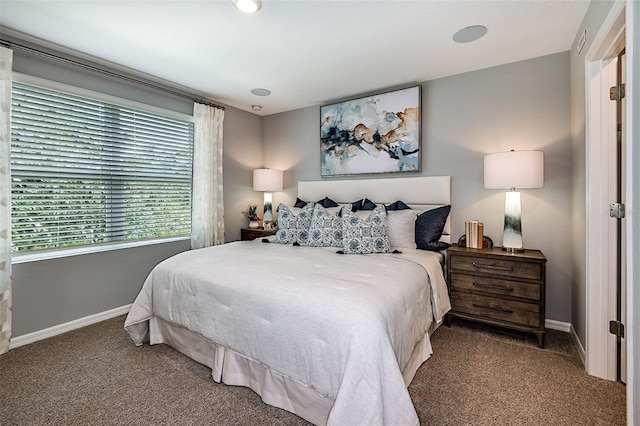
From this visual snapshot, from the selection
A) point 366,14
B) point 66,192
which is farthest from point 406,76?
point 66,192

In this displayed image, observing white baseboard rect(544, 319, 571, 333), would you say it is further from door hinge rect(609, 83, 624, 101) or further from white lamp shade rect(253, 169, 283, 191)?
white lamp shade rect(253, 169, 283, 191)

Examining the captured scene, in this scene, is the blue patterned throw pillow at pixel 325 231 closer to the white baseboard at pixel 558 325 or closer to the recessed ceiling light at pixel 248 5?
the recessed ceiling light at pixel 248 5

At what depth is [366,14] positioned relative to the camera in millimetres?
2070

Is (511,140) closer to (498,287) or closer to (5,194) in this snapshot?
(498,287)

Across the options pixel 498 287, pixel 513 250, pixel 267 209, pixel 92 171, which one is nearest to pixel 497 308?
pixel 498 287

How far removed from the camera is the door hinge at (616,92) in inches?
69.9

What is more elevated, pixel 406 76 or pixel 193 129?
pixel 406 76

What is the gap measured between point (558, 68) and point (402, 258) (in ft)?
7.44

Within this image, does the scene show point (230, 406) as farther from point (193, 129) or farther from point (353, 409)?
point (193, 129)

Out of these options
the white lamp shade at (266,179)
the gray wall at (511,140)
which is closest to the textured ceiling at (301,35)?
the gray wall at (511,140)

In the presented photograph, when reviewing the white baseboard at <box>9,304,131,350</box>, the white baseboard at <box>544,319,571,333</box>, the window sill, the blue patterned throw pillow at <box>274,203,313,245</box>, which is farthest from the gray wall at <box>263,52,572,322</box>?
the white baseboard at <box>9,304,131,350</box>

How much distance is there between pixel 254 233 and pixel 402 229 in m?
2.16

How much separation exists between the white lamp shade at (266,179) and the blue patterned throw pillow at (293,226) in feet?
3.45

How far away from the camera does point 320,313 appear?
1.43m
